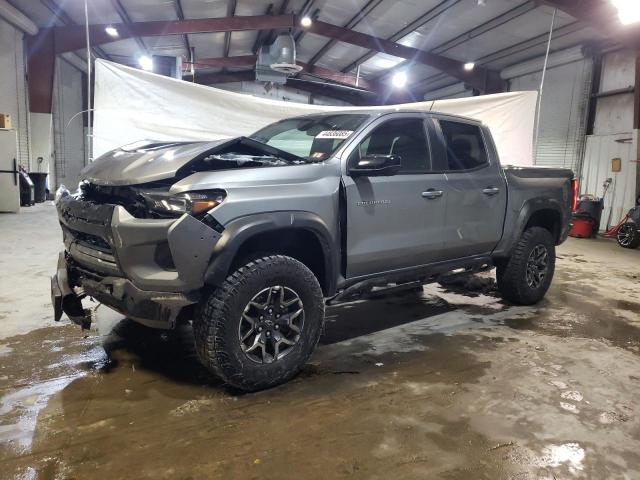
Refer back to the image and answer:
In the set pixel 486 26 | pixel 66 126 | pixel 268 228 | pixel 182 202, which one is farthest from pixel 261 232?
pixel 66 126

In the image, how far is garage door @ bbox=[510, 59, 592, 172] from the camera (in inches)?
465

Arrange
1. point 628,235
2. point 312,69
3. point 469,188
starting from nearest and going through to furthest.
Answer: point 469,188, point 628,235, point 312,69

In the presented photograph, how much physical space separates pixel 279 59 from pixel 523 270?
10.0 meters

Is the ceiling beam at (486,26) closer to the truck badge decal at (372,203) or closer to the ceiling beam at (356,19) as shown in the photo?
the ceiling beam at (356,19)

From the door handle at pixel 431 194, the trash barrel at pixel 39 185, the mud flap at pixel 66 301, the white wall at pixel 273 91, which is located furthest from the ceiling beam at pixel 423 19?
the trash barrel at pixel 39 185

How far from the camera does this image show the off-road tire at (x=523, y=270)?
4.33m

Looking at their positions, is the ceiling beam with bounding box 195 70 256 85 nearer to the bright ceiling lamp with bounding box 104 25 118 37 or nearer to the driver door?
the bright ceiling lamp with bounding box 104 25 118 37

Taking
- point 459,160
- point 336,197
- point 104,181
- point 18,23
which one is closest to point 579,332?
point 459,160

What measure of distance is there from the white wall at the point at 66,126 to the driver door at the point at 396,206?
12.8 metres

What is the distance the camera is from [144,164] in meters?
2.54

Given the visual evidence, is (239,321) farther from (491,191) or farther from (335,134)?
(491,191)

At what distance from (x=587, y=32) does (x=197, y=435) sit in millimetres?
12275

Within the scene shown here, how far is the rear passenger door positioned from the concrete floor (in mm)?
768

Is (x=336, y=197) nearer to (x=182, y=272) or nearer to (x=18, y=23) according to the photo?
(x=182, y=272)
